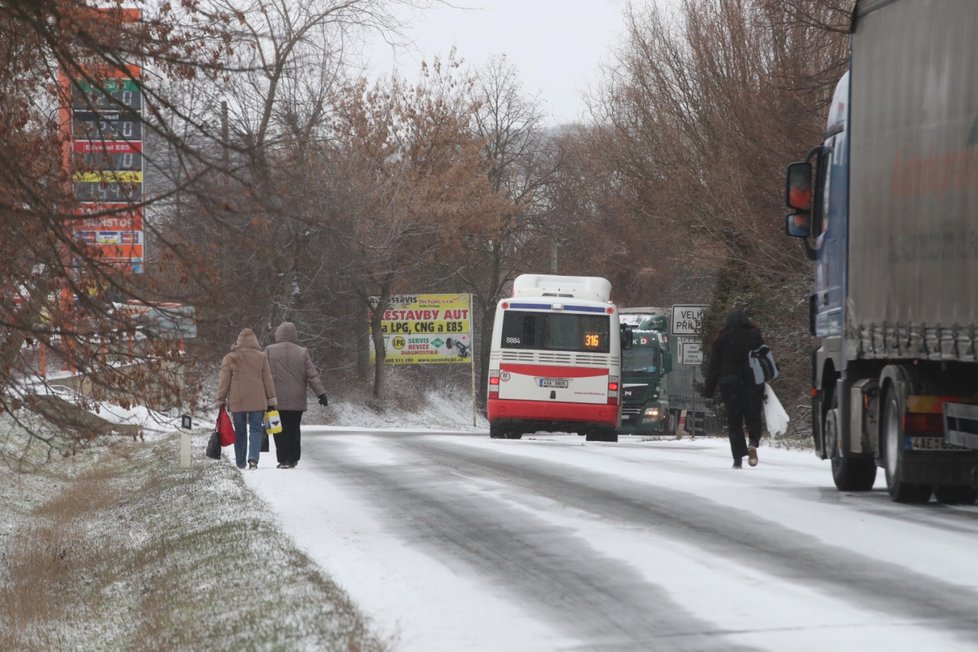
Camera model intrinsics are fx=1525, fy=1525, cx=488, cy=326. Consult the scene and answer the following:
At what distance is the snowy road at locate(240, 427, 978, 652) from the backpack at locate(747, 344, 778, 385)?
1736mm

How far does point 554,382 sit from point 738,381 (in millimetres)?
13465

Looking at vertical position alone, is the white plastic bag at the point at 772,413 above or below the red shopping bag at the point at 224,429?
above

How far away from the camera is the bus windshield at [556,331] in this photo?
3147 centimetres

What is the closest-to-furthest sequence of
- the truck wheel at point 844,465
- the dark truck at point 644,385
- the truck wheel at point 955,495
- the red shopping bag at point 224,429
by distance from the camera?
the truck wheel at point 955,495 → the truck wheel at point 844,465 → the red shopping bag at point 224,429 → the dark truck at point 644,385

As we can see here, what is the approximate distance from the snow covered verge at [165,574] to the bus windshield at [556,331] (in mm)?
11009

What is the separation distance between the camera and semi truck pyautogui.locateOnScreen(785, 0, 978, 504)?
10.8m

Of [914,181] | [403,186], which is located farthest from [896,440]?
[403,186]

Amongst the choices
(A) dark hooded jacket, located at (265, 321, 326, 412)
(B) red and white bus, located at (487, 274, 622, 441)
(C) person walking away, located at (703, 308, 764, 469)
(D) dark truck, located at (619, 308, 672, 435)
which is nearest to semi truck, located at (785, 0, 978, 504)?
(C) person walking away, located at (703, 308, 764, 469)

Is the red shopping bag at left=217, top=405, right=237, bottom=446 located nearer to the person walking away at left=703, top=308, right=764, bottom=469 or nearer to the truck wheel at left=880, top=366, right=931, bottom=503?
the person walking away at left=703, top=308, right=764, bottom=469

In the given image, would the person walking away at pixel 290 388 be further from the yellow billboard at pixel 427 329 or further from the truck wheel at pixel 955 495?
the yellow billboard at pixel 427 329

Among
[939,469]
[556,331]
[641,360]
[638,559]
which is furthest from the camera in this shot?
[641,360]

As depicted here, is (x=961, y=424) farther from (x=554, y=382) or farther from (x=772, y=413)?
(x=554, y=382)

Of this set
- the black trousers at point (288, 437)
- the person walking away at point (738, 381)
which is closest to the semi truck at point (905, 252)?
the person walking away at point (738, 381)

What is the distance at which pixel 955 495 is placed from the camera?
522 inches
